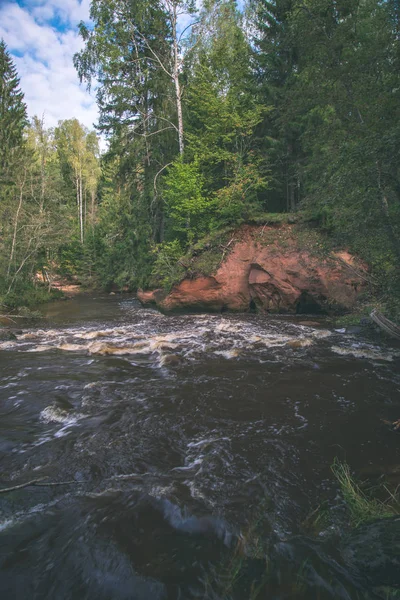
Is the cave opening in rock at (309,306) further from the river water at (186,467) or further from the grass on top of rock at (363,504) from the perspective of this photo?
the grass on top of rock at (363,504)

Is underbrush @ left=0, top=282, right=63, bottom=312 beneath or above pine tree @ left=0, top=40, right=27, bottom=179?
beneath

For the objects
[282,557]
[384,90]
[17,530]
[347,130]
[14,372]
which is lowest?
[14,372]

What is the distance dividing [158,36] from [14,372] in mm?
20147

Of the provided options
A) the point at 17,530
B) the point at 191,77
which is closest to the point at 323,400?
the point at 17,530

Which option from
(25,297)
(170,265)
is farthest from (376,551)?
(25,297)

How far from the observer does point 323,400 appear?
526 centimetres

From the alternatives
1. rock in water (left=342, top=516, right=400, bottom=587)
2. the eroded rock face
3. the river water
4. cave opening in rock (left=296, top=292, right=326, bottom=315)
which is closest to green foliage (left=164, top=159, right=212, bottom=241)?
the eroded rock face

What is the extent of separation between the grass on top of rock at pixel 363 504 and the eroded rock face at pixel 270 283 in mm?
9387

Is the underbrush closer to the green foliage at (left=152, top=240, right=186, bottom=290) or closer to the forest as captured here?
the forest

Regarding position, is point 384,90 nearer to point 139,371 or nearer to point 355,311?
point 355,311

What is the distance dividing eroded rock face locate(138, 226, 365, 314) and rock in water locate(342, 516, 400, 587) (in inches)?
398

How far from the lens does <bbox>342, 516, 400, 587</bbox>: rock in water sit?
198 centimetres

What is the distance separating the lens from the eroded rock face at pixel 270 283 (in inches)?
472

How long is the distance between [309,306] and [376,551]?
11369mm
